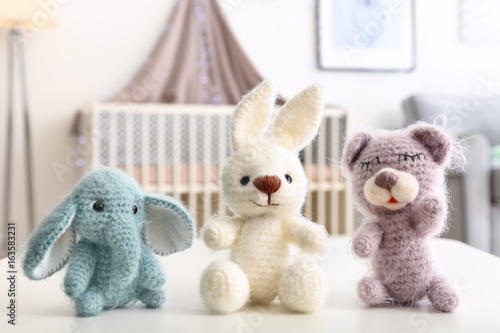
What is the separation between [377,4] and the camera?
2.94m

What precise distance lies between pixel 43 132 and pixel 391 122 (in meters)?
1.72

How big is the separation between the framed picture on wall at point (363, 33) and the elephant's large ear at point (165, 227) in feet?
7.60

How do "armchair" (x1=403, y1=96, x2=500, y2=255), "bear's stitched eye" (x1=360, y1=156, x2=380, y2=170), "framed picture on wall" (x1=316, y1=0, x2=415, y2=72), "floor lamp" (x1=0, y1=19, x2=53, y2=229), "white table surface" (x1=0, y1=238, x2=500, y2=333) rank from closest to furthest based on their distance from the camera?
1. "white table surface" (x1=0, y1=238, x2=500, y2=333)
2. "bear's stitched eye" (x1=360, y1=156, x2=380, y2=170)
3. "armchair" (x1=403, y1=96, x2=500, y2=255)
4. "floor lamp" (x1=0, y1=19, x2=53, y2=229)
5. "framed picture on wall" (x1=316, y1=0, x2=415, y2=72)

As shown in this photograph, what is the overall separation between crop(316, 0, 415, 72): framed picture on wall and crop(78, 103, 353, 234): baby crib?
58cm

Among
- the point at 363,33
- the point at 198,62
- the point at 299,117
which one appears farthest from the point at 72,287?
the point at 363,33

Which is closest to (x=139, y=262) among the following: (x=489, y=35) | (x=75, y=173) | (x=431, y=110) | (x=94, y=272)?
(x=94, y=272)

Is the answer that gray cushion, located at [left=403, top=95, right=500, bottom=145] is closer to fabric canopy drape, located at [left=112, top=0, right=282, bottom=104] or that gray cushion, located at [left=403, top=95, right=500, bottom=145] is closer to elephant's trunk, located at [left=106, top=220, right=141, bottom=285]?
fabric canopy drape, located at [left=112, top=0, right=282, bottom=104]

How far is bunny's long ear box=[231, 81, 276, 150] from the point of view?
0.73 metres

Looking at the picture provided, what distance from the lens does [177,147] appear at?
2.33 m

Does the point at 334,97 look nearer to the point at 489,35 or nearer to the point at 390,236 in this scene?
the point at 489,35

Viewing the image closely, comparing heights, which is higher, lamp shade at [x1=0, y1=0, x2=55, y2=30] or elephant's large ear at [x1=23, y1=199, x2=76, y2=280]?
lamp shade at [x1=0, y1=0, x2=55, y2=30]

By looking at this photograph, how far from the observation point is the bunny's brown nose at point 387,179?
2.19 ft

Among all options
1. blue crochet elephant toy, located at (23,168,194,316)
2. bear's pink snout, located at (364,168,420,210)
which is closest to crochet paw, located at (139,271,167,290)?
blue crochet elephant toy, located at (23,168,194,316)

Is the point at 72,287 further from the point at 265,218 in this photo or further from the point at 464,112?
the point at 464,112
